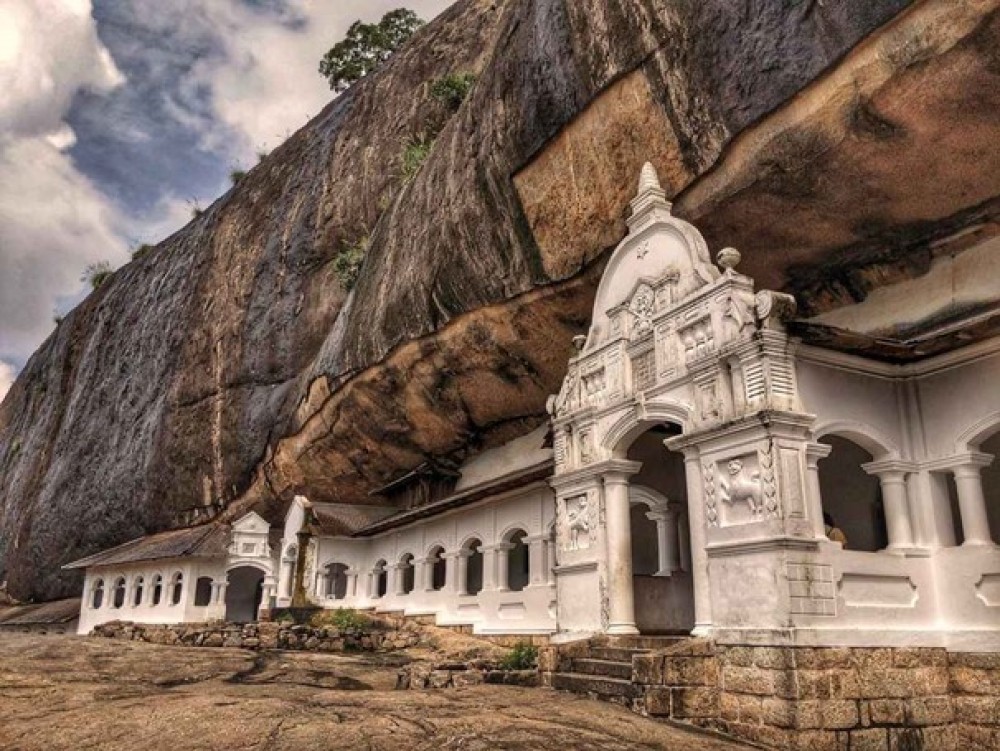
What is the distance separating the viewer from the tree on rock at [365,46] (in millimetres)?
37031

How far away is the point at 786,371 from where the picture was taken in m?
9.30

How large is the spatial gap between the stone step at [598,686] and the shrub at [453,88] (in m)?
17.7

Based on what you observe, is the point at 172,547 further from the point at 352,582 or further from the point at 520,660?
the point at 520,660

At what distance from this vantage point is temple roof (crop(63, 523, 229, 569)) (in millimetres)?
27391

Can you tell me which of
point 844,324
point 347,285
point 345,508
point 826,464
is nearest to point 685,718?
point 826,464

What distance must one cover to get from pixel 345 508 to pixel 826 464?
54.0ft

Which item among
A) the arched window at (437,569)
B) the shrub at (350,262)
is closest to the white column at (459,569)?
the arched window at (437,569)

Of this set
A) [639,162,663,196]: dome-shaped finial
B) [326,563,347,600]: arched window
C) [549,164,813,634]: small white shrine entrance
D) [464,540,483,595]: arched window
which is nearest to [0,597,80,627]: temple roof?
[326,563,347,600]: arched window

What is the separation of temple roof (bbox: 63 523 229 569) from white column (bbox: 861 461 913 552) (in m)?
22.7

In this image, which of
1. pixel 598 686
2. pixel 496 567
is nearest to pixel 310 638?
pixel 496 567

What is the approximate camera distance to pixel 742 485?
30.3 feet

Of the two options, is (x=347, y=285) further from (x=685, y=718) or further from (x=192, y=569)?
(x=685, y=718)

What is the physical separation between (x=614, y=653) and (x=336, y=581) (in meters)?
18.6

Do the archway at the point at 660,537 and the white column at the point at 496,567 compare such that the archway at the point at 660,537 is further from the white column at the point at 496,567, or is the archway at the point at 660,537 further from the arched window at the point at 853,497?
the white column at the point at 496,567
